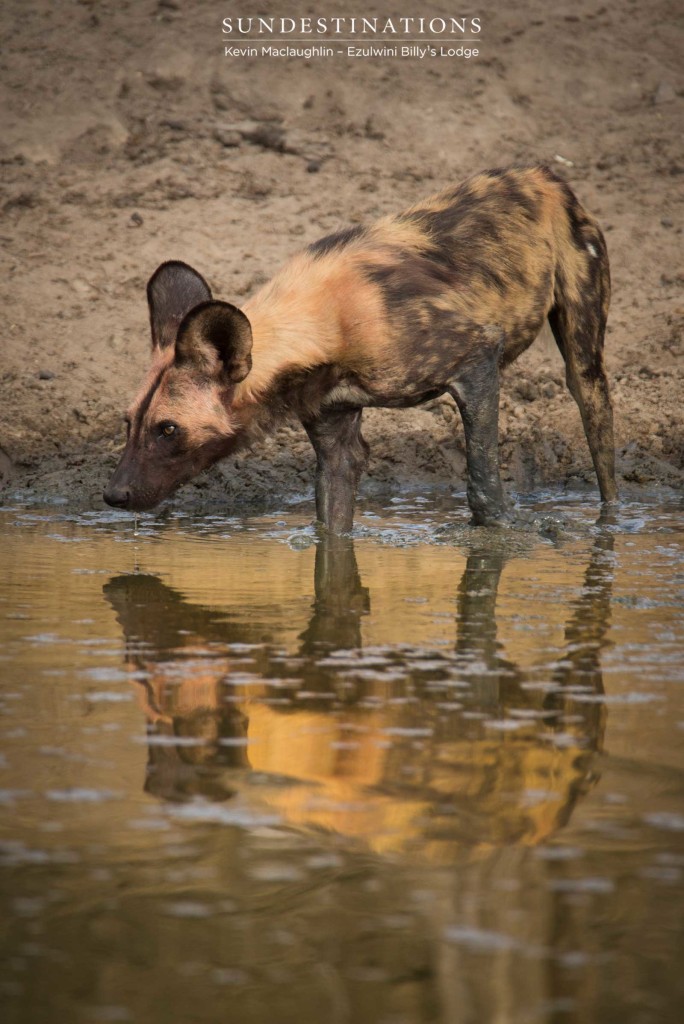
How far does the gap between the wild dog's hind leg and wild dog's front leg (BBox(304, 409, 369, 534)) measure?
137 cm

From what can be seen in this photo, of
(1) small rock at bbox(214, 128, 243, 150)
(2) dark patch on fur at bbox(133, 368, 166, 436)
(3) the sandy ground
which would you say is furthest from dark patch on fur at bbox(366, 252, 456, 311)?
(1) small rock at bbox(214, 128, 243, 150)

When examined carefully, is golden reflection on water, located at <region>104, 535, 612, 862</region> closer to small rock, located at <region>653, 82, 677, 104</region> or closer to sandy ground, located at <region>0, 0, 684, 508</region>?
sandy ground, located at <region>0, 0, 684, 508</region>

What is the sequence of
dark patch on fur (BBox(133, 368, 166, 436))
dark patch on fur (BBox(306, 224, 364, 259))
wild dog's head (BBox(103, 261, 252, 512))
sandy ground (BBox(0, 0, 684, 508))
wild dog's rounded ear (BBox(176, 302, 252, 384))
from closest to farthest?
wild dog's rounded ear (BBox(176, 302, 252, 384))
wild dog's head (BBox(103, 261, 252, 512))
dark patch on fur (BBox(133, 368, 166, 436))
dark patch on fur (BBox(306, 224, 364, 259))
sandy ground (BBox(0, 0, 684, 508))

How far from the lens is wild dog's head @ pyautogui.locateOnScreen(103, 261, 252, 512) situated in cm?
583

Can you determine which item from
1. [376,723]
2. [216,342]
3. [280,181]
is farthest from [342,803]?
[280,181]

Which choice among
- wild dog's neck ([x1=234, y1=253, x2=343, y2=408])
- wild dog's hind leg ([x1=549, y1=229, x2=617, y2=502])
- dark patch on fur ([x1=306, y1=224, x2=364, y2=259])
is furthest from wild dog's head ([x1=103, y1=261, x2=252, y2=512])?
wild dog's hind leg ([x1=549, y1=229, x2=617, y2=502])

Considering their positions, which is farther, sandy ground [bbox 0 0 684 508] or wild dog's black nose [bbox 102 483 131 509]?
sandy ground [bbox 0 0 684 508]

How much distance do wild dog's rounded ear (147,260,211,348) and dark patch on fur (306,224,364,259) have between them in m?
0.52

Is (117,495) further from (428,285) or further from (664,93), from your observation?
(664,93)

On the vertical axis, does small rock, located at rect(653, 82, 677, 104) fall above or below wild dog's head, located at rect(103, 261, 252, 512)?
above

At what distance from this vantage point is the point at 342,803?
289cm

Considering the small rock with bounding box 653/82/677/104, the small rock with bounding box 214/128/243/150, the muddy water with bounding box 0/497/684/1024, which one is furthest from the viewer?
the small rock with bounding box 653/82/677/104

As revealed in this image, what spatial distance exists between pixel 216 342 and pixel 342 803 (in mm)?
3209

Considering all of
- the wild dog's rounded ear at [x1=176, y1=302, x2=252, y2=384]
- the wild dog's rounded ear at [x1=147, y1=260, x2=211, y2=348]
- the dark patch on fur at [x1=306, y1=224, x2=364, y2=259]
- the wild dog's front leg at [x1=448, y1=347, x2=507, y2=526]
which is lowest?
the wild dog's front leg at [x1=448, y1=347, x2=507, y2=526]
